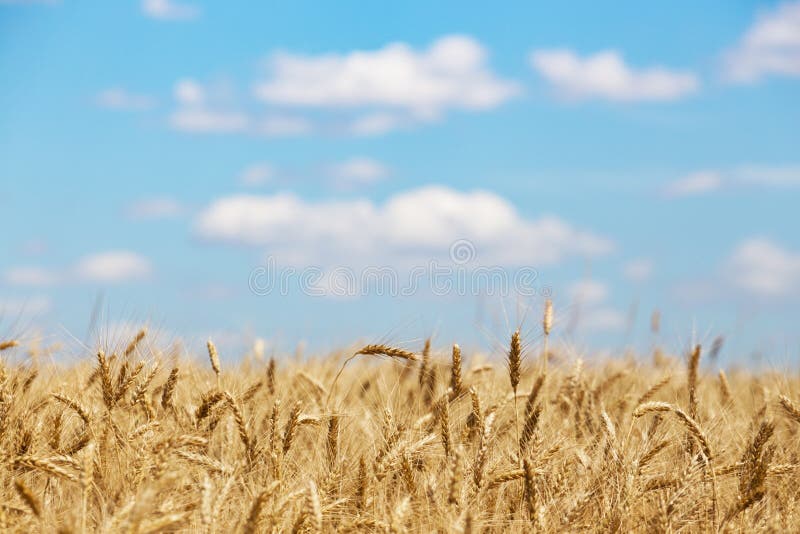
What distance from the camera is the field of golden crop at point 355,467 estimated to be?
290 cm

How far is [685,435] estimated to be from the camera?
4.09 meters

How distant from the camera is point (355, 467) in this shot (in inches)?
141

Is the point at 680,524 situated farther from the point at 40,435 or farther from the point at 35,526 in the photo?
the point at 40,435

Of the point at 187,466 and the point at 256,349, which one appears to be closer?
the point at 187,466

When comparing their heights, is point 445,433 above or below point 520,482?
above

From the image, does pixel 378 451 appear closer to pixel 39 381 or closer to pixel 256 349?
pixel 39 381

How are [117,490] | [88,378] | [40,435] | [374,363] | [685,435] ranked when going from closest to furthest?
[117,490]
[40,435]
[685,435]
[88,378]
[374,363]

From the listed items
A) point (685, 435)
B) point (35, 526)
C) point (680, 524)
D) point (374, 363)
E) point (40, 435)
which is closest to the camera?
point (35, 526)

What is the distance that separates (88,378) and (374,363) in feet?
10.8

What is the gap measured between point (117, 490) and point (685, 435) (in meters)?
2.69

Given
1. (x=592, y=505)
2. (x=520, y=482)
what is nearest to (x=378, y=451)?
(x=520, y=482)

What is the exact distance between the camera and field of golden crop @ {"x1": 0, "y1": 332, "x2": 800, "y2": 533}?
114 inches

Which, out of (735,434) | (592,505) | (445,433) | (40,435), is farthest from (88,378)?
(735,434)

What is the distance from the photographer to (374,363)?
741 centimetres
